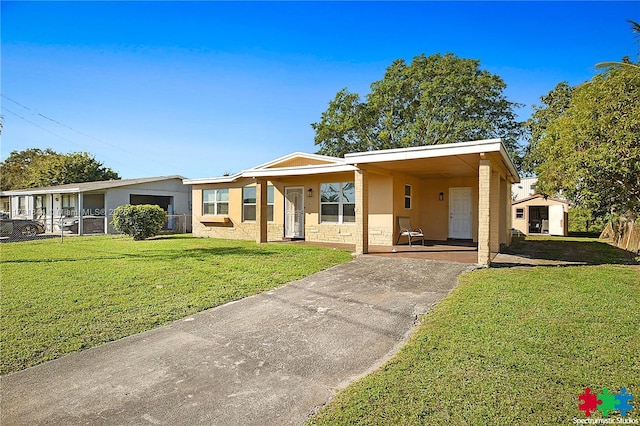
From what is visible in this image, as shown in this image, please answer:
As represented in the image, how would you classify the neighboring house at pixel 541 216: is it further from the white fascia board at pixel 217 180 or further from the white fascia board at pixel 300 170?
the white fascia board at pixel 217 180

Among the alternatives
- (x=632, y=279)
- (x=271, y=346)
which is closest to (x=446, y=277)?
(x=632, y=279)

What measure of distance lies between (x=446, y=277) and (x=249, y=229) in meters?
9.84

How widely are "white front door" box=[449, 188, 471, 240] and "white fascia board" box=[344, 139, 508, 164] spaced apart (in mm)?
6120

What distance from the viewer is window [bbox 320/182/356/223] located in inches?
507

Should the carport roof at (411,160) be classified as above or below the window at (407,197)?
above

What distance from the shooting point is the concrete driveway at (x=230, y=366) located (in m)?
3.10

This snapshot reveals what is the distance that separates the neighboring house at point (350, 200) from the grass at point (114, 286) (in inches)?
87.6

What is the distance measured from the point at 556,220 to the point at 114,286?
25.3 metres

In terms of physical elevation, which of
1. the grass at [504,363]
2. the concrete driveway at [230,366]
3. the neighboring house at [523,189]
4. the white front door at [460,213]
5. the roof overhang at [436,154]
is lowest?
the concrete driveway at [230,366]

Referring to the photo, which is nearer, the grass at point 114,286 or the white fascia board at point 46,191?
the grass at point 114,286

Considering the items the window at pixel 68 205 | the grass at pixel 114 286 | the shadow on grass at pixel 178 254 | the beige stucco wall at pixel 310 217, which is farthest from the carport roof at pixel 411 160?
the window at pixel 68 205

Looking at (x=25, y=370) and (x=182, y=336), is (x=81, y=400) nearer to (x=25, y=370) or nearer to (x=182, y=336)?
(x=25, y=370)

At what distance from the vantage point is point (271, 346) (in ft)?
14.7

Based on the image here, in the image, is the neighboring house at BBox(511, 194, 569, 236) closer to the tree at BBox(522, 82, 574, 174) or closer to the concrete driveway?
the tree at BBox(522, 82, 574, 174)
